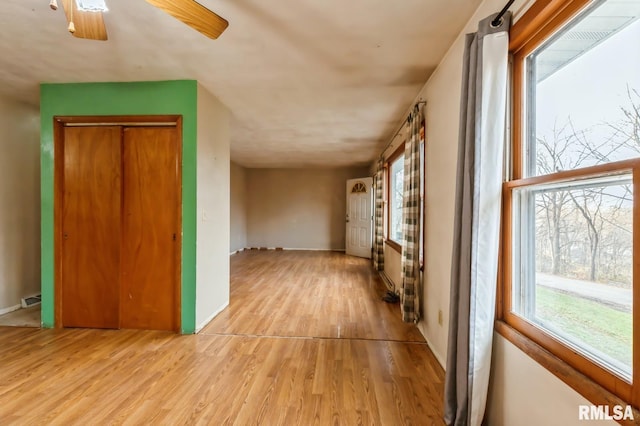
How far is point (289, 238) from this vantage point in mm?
8469

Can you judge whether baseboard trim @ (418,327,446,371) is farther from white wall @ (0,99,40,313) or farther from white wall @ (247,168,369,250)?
white wall @ (247,168,369,250)

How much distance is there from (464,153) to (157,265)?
2777 mm

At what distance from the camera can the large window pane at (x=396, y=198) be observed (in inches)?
182

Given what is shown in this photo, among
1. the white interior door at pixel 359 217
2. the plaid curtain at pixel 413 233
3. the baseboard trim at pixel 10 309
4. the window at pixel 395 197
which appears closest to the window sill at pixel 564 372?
the plaid curtain at pixel 413 233

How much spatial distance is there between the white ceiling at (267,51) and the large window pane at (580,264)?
1248 mm

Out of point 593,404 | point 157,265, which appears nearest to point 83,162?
point 157,265

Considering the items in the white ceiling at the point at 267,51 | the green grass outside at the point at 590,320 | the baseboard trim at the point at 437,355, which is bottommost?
the baseboard trim at the point at 437,355

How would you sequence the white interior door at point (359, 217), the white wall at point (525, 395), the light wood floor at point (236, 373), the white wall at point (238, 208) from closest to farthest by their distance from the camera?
the white wall at point (525, 395)
the light wood floor at point (236, 373)
the white interior door at point (359, 217)
the white wall at point (238, 208)

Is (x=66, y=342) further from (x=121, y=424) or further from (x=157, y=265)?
(x=121, y=424)

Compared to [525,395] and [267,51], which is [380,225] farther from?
[525,395]

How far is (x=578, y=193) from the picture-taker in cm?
108

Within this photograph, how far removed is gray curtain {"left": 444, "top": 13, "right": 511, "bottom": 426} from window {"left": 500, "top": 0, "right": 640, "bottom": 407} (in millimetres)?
110

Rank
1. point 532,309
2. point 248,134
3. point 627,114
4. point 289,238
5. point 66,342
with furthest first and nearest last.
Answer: point 289,238, point 248,134, point 66,342, point 532,309, point 627,114

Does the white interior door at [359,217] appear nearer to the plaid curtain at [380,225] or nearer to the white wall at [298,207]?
the white wall at [298,207]
